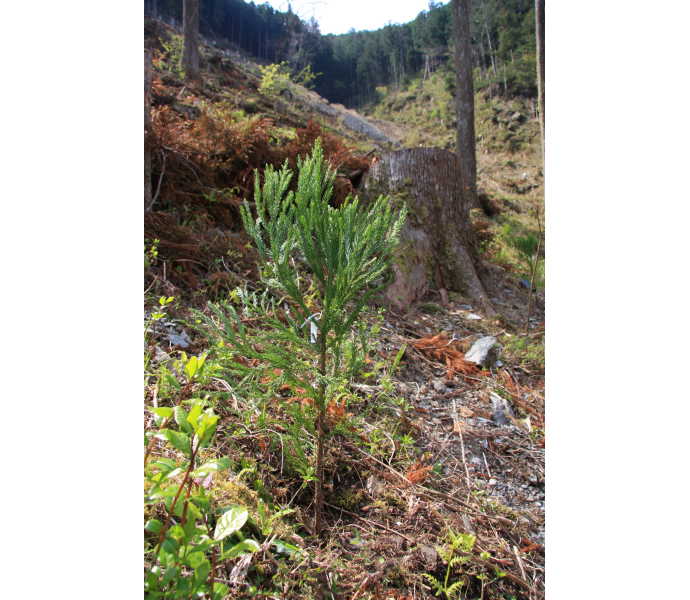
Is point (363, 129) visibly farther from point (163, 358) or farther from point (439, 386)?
point (163, 358)

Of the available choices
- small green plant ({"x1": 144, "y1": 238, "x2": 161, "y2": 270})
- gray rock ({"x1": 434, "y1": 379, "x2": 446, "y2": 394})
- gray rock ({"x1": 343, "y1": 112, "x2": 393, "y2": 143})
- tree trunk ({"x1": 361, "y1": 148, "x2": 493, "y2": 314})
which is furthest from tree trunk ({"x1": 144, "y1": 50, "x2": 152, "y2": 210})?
gray rock ({"x1": 343, "y1": 112, "x2": 393, "y2": 143})

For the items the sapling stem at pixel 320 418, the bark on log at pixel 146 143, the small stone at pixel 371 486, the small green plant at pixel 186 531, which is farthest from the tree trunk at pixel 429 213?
the small green plant at pixel 186 531

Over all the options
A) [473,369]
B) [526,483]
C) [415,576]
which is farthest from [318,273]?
[473,369]

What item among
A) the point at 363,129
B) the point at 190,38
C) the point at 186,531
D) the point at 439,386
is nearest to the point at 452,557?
the point at 186,531

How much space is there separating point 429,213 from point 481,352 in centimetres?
144

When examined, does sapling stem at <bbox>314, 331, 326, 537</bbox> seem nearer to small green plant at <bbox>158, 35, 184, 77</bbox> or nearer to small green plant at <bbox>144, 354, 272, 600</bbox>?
small green plant at <bbox>144, 354, 272, 600</bbox>

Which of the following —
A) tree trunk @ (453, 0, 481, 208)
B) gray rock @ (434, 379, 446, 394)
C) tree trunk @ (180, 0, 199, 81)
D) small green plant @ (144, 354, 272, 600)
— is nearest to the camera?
small green plant @ (144, 354, 272, 600)

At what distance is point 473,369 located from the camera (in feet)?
6.97

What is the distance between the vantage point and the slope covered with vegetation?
82cm

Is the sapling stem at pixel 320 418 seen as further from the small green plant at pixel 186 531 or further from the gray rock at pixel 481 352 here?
the gray rock at pixel 481 352

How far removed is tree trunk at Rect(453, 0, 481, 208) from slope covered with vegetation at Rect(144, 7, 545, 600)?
437cm
